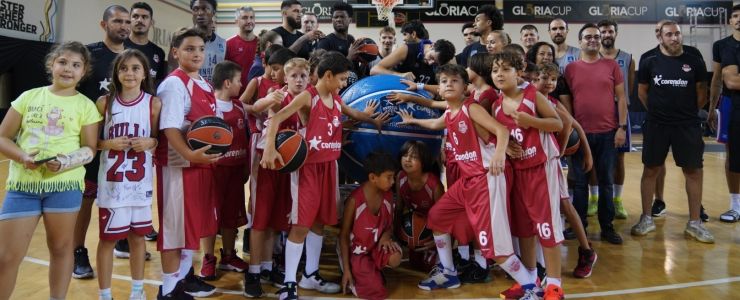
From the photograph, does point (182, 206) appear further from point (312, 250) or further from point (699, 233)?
point (699, 233)

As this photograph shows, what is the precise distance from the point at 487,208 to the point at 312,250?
126 centimetres

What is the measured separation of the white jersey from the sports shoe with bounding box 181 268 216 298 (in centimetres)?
76

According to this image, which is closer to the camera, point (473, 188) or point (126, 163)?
point (126, 163)

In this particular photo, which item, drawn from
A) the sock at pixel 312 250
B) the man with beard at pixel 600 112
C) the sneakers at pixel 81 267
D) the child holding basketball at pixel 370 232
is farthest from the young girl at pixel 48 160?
the man with beard at pixel 600 112

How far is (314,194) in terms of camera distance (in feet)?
11.2

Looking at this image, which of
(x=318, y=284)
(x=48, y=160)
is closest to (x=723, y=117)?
(x=318, y=284)

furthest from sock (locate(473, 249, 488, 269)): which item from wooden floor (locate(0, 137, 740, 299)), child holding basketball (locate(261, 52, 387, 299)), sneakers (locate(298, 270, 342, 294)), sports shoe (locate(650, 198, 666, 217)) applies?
sports shoe (locate(650, 198, 666, 217))

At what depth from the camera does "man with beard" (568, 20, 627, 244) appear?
4.82 meters

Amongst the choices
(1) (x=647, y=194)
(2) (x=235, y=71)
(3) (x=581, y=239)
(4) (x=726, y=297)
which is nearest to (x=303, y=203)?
(2) (x=235, y=71)

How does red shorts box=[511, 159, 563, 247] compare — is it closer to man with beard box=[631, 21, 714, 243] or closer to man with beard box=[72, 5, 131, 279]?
man with beard box=[631, 21, 714, 243]

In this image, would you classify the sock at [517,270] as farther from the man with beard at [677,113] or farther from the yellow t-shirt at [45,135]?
the yellow t-shirt at [45,135]

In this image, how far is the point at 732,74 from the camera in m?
5.12

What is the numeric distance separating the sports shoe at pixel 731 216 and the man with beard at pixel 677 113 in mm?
949

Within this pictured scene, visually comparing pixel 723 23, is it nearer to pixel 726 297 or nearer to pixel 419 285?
pixel 726 297
